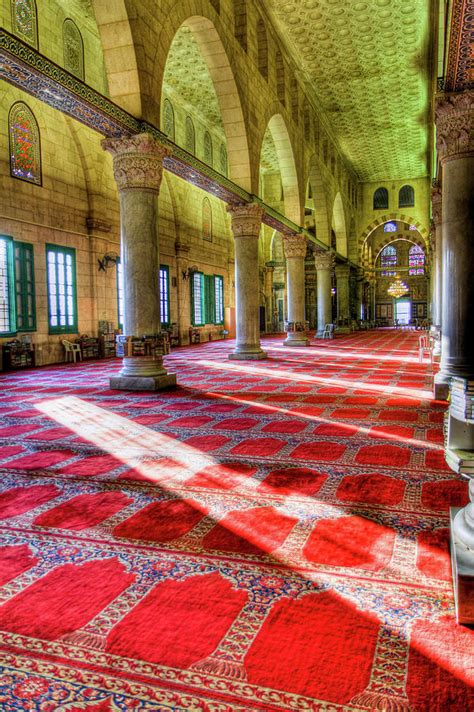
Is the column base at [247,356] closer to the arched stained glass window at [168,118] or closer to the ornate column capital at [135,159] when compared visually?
the ornate column capital at [135,159]

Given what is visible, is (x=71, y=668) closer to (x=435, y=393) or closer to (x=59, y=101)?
(x=435, y=393)

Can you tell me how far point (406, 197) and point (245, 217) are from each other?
2188 cm

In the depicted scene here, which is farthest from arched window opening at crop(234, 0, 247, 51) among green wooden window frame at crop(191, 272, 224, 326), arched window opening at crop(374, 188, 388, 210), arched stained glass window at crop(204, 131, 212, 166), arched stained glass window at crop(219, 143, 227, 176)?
A: arched window opening at crop(374, 188, 388, 210)

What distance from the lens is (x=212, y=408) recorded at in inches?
266

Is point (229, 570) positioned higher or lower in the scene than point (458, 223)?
lower

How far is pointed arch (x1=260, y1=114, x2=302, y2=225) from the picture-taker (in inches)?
610

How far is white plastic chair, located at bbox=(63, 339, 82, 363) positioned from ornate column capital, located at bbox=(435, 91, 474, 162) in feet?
31.7

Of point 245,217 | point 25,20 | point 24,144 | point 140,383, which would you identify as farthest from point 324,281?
point 140,383

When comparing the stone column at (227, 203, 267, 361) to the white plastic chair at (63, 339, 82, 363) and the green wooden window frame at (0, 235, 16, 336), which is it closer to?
the white plastic chair at (63, 339, 82, 363)

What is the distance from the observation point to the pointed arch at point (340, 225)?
25844 millimetres

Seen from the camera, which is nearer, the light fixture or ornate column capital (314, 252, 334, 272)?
ornate column capital (314, 252, 334, 272)

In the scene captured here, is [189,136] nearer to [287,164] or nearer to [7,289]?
[287,164]

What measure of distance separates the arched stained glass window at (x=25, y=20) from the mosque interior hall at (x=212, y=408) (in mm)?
94

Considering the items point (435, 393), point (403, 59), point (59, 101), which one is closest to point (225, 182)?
point (59, 101)
